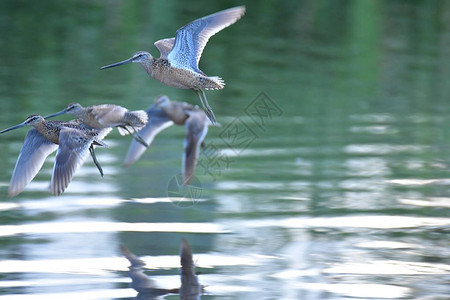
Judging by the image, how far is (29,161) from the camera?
30.6ft

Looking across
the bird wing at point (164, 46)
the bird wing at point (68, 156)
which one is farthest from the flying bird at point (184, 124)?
the bird wing at point (68, 156)

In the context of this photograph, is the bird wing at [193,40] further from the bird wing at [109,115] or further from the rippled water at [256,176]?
the rippled water at [256,176]

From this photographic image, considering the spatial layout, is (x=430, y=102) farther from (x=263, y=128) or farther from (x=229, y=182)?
(x=229, y=182)

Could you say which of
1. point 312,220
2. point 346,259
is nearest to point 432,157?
point 312,220

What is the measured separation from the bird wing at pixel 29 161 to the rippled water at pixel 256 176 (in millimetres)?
618

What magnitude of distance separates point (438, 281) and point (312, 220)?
6.61 ft

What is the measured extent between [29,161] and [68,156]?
78 centimetres

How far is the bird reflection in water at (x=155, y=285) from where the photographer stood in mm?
8320

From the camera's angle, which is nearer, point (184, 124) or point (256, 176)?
point (184, 124)

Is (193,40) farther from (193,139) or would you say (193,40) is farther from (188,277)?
(188,277)

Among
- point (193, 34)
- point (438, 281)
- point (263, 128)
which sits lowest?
point (438, 281)

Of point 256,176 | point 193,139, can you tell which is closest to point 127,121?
point 193,139

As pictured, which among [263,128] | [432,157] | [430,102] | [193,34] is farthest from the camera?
[430,102]

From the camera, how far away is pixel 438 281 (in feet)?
28.8
